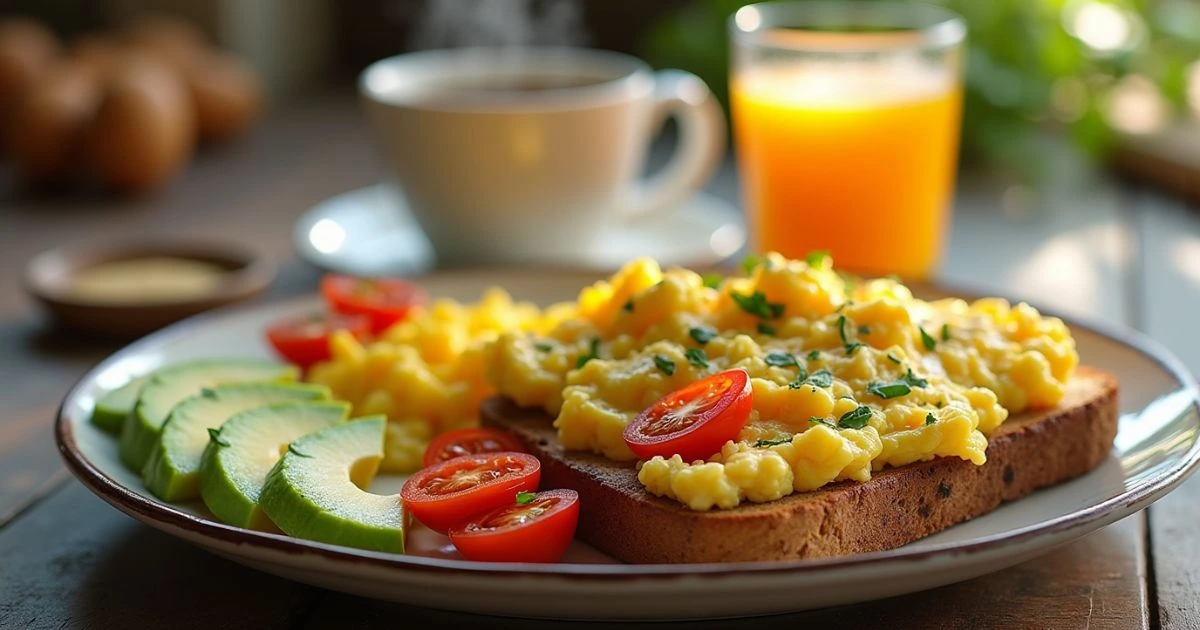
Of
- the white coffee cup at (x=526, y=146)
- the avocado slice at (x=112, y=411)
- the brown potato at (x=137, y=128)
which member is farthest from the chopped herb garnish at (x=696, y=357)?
the brown potato at (x=137, y=128)

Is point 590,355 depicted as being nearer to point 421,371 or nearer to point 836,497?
point 421,371

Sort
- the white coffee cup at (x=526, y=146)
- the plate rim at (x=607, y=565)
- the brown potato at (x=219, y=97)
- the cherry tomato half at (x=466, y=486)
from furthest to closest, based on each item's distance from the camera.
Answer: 1. the brown potato at (x=219, y=97)
2. the white coffee cup at (x=526, y=146)
3. the cherry tomato half at (x=466, y=486)
4. the plate rim at (x=607, y=565)

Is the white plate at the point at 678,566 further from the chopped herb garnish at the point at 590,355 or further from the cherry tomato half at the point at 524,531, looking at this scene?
the chopped herb garnish at the point at 590,355

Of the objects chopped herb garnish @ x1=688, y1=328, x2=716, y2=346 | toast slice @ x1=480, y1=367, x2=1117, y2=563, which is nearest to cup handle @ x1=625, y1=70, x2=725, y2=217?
toast slice @ x1=480, y1=367, x2=1117, y2=563

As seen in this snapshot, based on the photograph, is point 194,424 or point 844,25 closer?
point 194,424

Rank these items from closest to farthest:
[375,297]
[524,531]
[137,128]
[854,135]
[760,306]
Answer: [524,531] < [760,306] < [375,297] < [854,135] < [137,128]

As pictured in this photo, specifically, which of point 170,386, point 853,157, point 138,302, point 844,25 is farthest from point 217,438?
point 844,25
